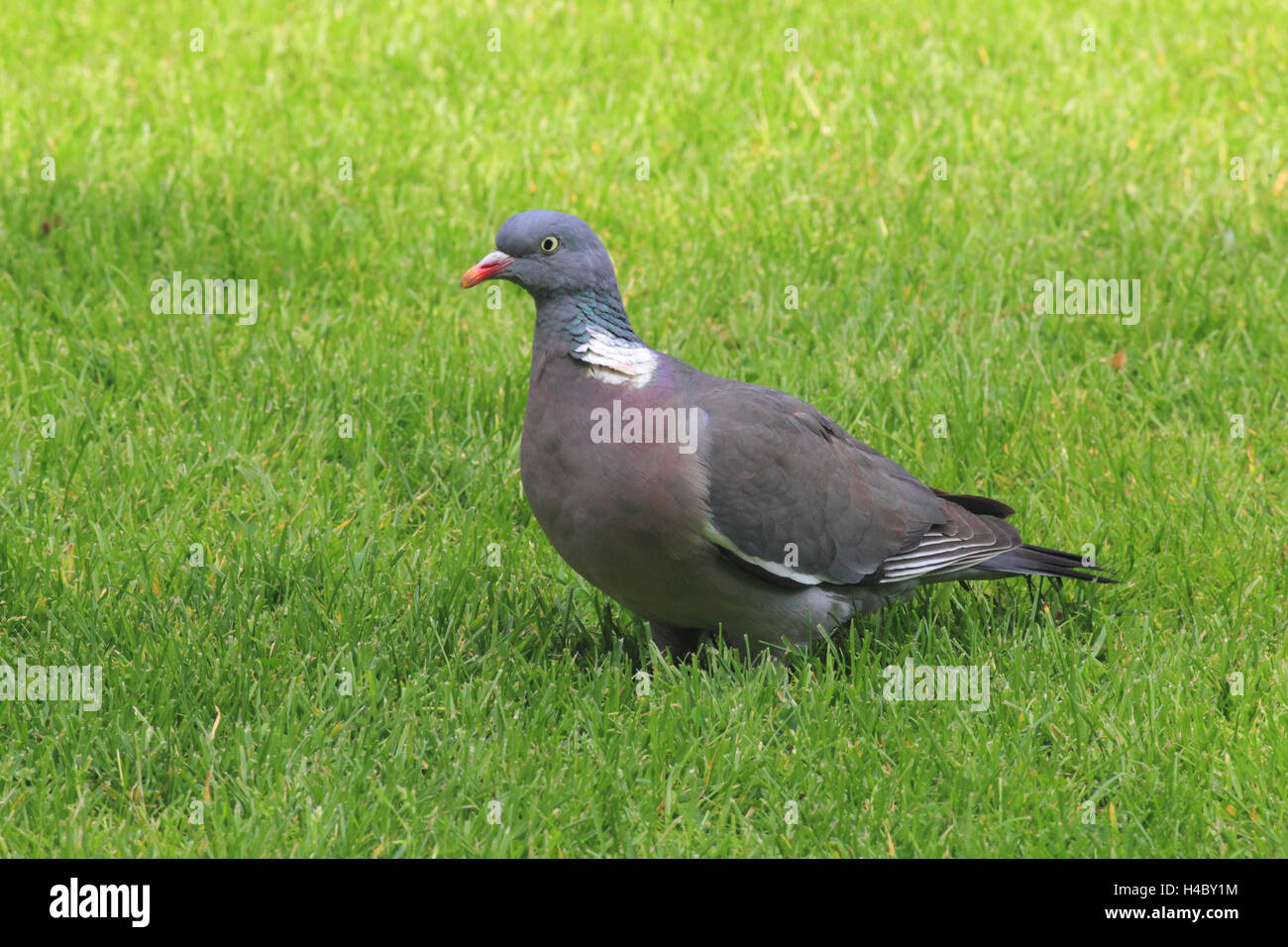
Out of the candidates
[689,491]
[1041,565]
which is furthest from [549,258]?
[1041,565]

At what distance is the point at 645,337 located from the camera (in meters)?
5.86

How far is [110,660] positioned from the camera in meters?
3.84

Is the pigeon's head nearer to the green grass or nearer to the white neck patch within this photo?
the white neck patch

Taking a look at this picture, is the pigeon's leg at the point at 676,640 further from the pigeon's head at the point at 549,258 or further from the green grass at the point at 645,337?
the pigeon's head at the point at 549,258

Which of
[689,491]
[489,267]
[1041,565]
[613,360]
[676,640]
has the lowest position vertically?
[676,640]

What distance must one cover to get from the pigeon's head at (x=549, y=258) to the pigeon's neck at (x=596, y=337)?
0.04 meters

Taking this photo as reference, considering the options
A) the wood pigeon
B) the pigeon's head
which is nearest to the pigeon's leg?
the wood pigeon

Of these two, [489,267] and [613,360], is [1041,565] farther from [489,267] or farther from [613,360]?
[489,267]

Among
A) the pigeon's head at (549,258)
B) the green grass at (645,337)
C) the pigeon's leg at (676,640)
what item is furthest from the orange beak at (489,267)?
the pigeon's leg at (676,640)

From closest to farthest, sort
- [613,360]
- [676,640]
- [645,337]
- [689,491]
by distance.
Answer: [689,491]
[613,360]
[676,640]
[645,337]

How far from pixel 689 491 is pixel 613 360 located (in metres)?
0.42

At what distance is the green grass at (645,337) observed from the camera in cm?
347

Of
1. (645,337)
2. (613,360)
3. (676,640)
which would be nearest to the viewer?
(613,360)
